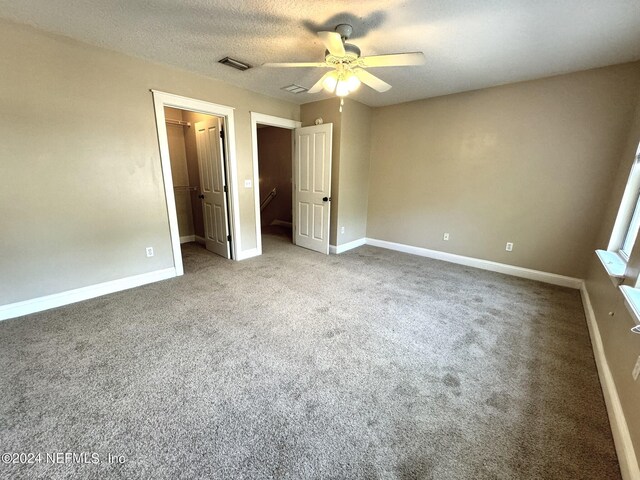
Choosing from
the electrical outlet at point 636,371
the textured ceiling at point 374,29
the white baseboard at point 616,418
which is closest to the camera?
the white baseboard at point 616,418

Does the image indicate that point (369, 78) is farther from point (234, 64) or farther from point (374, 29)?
point (234, 64)

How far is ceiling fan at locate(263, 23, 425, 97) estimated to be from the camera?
1846 millimetres

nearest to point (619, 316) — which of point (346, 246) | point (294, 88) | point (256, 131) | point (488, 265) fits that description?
point (488, 265)

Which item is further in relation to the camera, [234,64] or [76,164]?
[234,64]

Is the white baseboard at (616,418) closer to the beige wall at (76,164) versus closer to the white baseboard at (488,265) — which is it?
the white baseboard at (488,265)

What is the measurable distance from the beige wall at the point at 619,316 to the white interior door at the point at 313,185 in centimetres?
323

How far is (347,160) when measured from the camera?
14.3 feet

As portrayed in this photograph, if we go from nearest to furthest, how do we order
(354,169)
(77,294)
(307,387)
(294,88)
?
(307,387), (77,294), (294,88), (354,169)

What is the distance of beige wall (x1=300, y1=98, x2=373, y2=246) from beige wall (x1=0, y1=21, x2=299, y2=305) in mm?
1837

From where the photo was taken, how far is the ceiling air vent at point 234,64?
2748mm

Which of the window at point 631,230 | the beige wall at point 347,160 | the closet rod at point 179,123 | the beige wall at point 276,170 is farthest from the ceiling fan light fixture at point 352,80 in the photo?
the beige wall at point 276,170

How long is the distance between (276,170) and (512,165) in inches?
195

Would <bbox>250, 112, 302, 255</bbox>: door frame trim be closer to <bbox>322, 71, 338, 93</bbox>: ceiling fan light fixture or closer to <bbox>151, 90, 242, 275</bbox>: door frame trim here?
<bbox>151, 90, 242, 275</bbox>: door frame trim

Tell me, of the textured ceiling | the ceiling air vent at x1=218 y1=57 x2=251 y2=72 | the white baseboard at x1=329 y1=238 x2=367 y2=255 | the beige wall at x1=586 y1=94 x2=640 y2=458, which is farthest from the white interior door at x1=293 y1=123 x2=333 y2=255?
the beige wall at x1=586 y1=94 x2=640 y2=458
